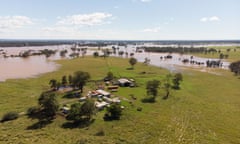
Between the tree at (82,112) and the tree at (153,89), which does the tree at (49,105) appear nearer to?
the tree at (82,112)

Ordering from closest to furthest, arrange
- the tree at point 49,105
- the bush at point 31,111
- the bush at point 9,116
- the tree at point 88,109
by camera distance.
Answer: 1. the tree at point 88,109
2. the bush at point 9,116
3. the tree at point 49,105
4. the bush at point 31,111

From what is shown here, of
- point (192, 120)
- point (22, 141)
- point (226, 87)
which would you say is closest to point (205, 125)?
point (192, 120)

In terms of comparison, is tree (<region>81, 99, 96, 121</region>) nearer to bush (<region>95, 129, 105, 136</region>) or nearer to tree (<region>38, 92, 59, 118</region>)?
bush (<region>95, 129, 105, 136</region>)

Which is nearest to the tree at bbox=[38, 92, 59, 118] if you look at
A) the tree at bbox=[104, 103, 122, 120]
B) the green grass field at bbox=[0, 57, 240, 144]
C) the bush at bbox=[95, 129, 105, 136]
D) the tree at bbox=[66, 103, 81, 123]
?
the green grass field at bbox=[0, 57, 240, 144]

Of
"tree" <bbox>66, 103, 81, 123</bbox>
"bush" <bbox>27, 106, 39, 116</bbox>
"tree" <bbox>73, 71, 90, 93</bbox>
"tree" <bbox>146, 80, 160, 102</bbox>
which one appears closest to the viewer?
"tree" <bbox>66, 103, 81, 123</bbox>

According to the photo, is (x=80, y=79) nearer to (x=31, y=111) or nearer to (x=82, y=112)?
(x=31, y=111)

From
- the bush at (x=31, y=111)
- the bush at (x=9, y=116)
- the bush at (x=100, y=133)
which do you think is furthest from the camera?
the bush at (x=31, y=111)

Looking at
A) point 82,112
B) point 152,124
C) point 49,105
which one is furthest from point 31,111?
Result: point 152,124

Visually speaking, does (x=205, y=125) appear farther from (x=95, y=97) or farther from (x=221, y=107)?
(x=95, y=97)

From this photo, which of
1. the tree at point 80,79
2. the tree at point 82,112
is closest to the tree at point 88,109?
the tree at point 82,112
